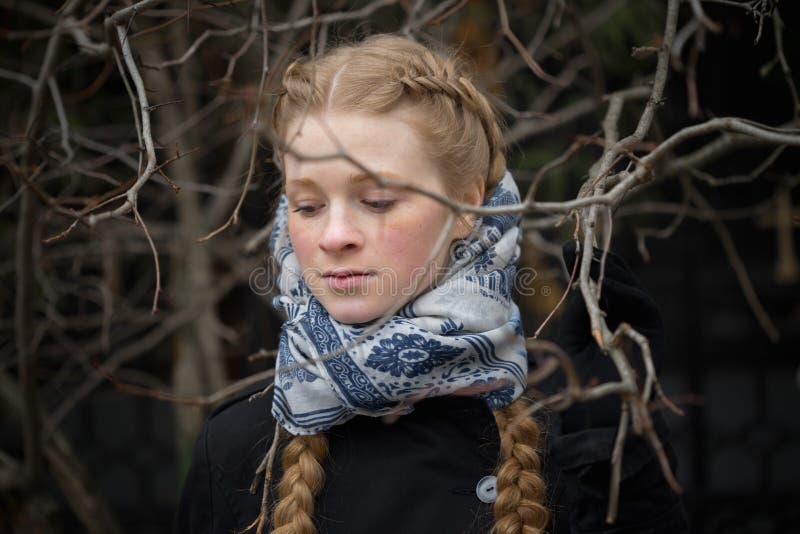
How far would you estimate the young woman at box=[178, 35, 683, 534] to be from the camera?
4.88 feet

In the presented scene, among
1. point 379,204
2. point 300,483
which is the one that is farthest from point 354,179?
point 300,483

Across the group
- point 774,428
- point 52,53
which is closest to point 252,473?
point 52,53

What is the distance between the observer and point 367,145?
4.91 ft

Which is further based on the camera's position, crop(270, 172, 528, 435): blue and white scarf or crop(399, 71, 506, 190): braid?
crop(399, 71, 506, 190): braid

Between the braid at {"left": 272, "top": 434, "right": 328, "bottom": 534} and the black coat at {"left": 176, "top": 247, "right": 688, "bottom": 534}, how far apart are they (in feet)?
0.15

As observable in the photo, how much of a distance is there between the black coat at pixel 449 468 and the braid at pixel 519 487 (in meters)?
0.05

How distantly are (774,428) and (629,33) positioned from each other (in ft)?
5.99

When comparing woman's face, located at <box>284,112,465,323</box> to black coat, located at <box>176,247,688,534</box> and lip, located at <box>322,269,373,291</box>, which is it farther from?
black coat, located at <box>176,247,688,534</box>

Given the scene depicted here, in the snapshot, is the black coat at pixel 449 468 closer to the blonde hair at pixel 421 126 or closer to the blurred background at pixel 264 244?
the blonde hair at pixel 421 126

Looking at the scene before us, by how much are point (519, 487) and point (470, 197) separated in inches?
23.7

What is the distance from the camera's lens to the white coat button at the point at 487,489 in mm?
1541

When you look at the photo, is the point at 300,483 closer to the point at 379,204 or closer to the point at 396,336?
the point at 396,336

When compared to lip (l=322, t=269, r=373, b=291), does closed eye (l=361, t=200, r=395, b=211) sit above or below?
above

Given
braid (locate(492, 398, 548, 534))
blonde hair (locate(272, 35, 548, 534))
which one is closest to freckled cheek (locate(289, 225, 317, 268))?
blonde hair (locate(272, 35, 548, 534))
